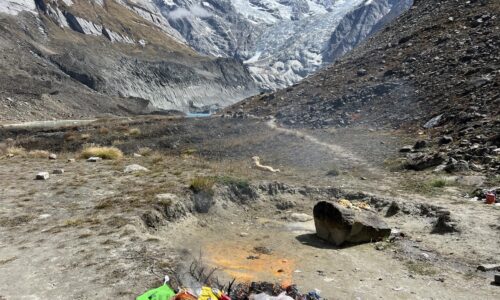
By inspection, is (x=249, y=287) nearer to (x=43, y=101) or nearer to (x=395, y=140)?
(x=395, y=140)

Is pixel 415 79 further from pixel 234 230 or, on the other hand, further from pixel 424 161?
pixel 234 230

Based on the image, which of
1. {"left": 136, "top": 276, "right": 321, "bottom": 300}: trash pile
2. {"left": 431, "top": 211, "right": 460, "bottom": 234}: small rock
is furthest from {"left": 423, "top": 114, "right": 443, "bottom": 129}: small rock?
{"left": 136, "top": 276, "right": 321, "bottom": 300}: trash pile

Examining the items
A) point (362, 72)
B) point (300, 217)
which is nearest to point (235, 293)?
point (300, 217)

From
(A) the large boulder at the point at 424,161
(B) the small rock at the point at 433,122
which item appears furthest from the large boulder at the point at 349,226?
(B) the small rock at the point at 433,122

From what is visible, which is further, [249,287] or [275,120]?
[275,120]

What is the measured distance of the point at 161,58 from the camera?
13838 centimetres

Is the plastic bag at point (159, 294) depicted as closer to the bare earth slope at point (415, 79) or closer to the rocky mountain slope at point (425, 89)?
the rocky mountain slope at point (425, 89)

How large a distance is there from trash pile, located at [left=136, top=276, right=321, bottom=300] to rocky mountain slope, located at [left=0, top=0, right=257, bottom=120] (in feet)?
190

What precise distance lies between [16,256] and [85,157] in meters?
14.7

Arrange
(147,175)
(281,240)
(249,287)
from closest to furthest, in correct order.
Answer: (249,287)
(281,240)
(147,175)

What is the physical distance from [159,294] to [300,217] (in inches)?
316

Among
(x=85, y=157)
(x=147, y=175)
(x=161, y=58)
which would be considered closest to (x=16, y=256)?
(x=147, y=175)

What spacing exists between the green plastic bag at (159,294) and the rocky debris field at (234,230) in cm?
Result: 39

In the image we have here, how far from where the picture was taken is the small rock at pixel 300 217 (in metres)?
14.6
